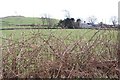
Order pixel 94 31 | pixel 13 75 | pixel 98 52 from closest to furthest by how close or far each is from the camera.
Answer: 1. pixel 13 75
2. pixel 98 52
3. pixel 94 31

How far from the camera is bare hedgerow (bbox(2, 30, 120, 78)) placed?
516 centimetres

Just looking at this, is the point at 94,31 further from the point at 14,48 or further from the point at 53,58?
the point at 14,48

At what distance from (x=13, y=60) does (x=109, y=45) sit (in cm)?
196

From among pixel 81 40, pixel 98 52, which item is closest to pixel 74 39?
pixel 81 40

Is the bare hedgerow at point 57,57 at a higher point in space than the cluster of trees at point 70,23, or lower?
lower

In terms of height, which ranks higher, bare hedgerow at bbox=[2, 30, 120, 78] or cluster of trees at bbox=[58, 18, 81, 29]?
cluster of trees at bbox=[58, 18, 81, 29]

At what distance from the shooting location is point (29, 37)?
546cm

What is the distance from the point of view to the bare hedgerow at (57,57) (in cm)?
516

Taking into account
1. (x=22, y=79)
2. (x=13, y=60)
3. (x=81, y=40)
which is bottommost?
(x=22, y=79)

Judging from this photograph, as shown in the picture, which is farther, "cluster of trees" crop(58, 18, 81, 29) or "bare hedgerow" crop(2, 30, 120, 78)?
"cluster of trees" crop(58, 18, 81, 29)

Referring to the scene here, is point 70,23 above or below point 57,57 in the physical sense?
above

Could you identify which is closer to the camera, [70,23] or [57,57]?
[57,57]

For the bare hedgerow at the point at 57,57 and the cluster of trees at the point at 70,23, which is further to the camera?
the cluster of trees at the point at 70,23

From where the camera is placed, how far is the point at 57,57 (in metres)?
5.25
